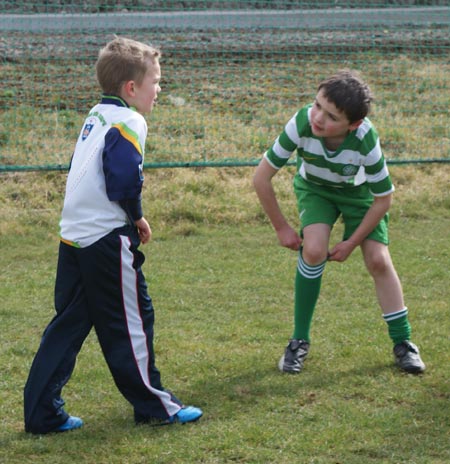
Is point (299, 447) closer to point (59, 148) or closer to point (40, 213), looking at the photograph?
point (40, 213)

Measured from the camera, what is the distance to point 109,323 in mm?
3611

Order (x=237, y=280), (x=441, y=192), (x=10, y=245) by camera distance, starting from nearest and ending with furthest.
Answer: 1. (x=237, y=280)
2. (x=10, y=245)
3. (x=441, y=192)

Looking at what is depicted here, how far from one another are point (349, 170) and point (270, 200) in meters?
0.37

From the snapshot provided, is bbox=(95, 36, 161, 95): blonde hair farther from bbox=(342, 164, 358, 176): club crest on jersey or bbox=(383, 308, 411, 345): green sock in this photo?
bbox=(383, 308, 411, 345): green sock

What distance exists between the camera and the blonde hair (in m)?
3.56

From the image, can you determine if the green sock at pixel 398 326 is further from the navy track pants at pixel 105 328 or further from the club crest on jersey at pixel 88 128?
the club crest on jersey at pixel 88 128

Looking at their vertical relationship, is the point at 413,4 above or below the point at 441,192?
above

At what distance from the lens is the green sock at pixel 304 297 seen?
4.43 meters

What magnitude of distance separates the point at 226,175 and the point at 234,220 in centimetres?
88

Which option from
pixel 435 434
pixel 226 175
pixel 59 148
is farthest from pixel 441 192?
pixel 435 434

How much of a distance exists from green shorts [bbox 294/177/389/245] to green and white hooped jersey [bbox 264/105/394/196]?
78 mm

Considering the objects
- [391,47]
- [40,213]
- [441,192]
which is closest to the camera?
[40,213]

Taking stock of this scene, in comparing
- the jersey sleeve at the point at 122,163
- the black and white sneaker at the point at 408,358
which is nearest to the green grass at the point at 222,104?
the black and white sneaker at the point at 408,358

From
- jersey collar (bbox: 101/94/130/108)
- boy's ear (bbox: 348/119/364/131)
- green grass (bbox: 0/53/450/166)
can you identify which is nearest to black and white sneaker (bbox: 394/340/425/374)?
boy's ear (bbox: 348/119/364/131)
